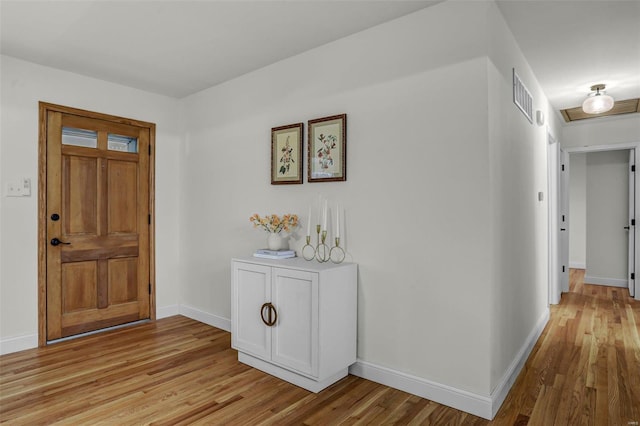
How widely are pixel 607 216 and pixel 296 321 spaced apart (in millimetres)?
5702

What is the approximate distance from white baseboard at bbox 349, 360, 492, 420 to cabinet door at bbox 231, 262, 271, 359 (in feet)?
2.25

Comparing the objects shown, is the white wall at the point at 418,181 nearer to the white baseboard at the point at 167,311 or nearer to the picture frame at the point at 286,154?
the picture frame at the point at 286,154

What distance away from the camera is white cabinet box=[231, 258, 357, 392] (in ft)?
8.04

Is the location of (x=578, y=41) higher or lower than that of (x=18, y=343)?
higher

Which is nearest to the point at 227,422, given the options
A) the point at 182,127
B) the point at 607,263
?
the point at 182,127

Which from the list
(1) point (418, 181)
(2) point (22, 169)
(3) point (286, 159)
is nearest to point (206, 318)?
(3) point (286, 159)

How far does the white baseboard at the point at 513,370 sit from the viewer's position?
7.28 ft

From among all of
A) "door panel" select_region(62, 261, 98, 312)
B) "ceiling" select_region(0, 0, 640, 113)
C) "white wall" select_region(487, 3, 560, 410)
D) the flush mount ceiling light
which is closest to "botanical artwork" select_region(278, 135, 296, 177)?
"ceiling" select_region(0, 0, 640, 113)

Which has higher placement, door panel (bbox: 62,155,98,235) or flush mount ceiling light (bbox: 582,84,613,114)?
flush mount ceiling light (bbox: 582,84,613,114)

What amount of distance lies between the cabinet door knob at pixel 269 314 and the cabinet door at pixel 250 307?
0.05m

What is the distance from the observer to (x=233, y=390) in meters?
2.49

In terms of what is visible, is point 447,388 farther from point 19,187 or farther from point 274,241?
point 19,187

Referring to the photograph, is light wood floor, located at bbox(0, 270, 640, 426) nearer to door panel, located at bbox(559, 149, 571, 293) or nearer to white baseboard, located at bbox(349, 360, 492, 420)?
white baseboard, located at bbox(349, 360, 492, 420)

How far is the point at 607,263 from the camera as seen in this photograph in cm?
591
